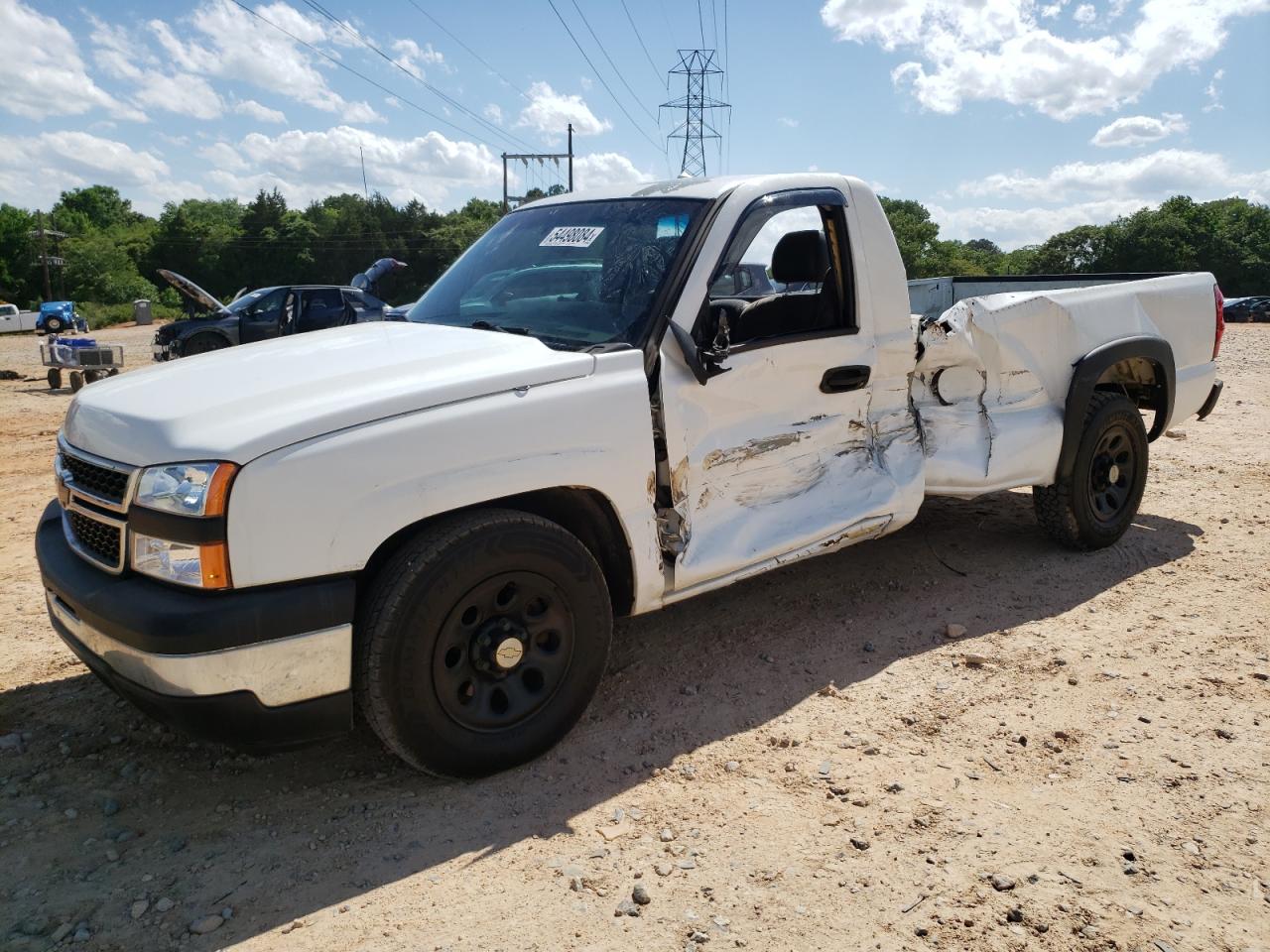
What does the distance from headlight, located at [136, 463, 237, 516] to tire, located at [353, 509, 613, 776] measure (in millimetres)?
530

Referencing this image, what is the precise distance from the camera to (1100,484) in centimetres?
526

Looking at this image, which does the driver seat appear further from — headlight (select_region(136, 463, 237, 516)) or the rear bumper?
the rear bumper

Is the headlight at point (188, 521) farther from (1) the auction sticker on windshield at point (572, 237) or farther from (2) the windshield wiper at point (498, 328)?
(1) the auction sticker on windshield at point (572, 237)

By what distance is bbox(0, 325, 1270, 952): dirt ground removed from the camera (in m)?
Answer: 2.47

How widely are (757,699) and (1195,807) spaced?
1520 millimetres

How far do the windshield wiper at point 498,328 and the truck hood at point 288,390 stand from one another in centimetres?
10

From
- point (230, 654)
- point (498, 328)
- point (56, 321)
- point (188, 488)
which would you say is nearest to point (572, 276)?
point (498, 328)

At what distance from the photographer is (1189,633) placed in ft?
14.0

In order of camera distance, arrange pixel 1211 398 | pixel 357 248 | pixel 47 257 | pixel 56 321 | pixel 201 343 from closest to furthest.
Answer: pixel 1211 398
pixel 201 343
pixel 56 321
pixel 47 257
pixel 357 248

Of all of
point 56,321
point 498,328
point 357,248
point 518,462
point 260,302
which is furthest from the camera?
point 357,248

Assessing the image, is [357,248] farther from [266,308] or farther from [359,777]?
[359,777]

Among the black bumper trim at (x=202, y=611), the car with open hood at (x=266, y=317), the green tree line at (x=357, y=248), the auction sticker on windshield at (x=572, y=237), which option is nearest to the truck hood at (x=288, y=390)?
the black bumper trim at (x=202, y=611)

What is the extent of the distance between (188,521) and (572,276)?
6.00ft

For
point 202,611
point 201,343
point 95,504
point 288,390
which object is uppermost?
point 288,390
